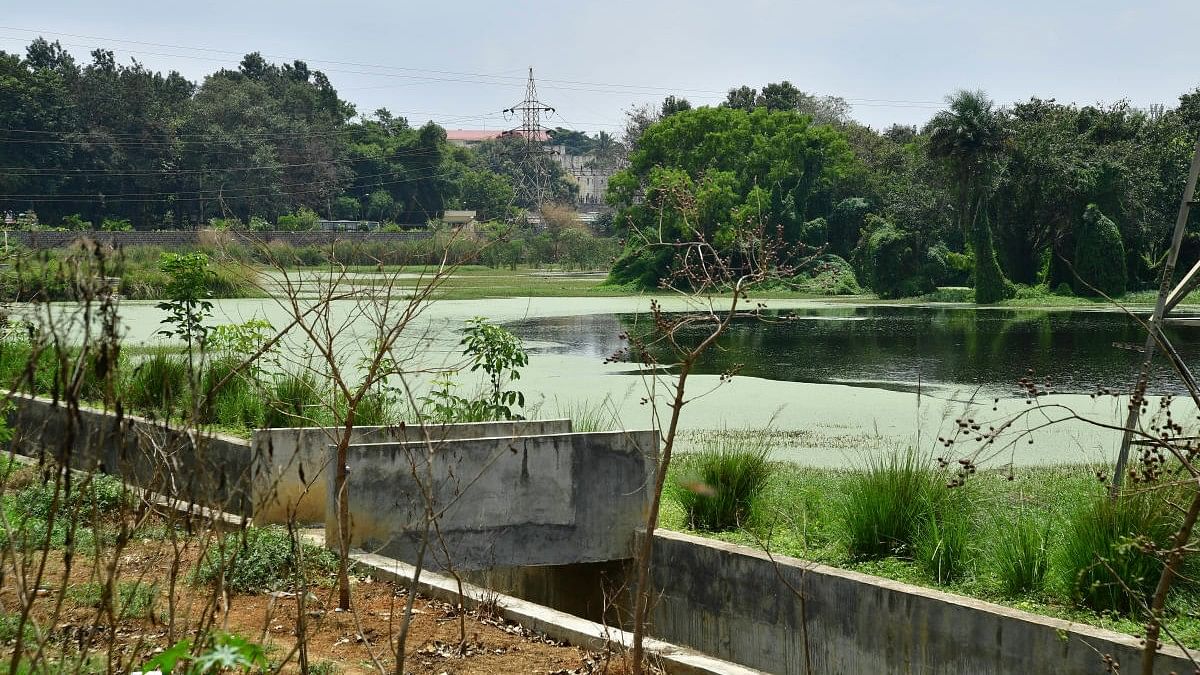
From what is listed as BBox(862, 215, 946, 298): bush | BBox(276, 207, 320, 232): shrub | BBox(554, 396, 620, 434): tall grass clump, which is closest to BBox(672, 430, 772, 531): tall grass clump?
BBox(554, 396, 620, 434): tall grass clump

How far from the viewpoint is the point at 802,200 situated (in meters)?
45.4

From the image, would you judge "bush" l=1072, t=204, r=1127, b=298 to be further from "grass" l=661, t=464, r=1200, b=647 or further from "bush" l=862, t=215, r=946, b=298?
"grass" l=661, t=464, r=1200, b=647

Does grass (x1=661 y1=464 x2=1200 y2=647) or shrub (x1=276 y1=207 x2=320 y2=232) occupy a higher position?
shrub (x1=276 y1=207 x2=320 y2=232)

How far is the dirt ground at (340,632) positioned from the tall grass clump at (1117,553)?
215cm

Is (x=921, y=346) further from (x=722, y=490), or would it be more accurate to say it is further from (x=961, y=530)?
(x=961, y=530)

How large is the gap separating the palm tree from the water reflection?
A: 4.92 metres

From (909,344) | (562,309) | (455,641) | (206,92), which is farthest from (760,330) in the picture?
(206,92)

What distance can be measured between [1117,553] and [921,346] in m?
16.6

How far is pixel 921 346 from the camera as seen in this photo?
21.3m

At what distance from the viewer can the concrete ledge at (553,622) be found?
4336 mm

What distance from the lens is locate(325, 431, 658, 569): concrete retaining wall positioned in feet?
20.4

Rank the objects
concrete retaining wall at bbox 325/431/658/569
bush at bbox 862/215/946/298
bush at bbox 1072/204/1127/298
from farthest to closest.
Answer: bush at bbox 862/215/946/298, bush at bbox 1072/204/1127/298, concrete retaining wall at bbox 325/431/658/569

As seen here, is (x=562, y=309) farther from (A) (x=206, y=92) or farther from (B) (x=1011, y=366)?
(A) (x=206, y=92)

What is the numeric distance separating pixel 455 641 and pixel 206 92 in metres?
66.2
